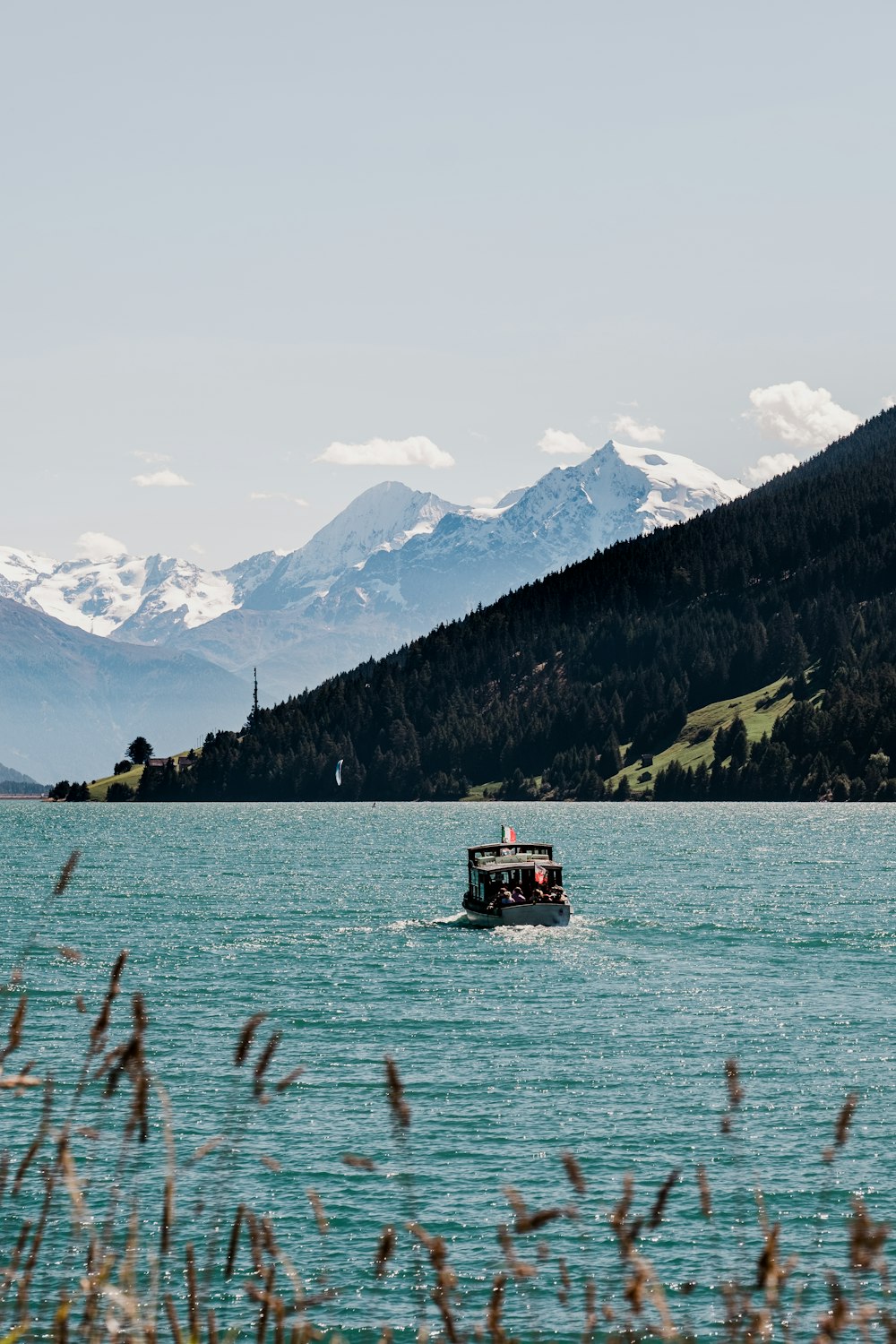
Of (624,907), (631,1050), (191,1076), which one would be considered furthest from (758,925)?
(191,1076)

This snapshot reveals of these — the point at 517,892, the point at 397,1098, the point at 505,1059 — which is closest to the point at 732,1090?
the point at 397,1098

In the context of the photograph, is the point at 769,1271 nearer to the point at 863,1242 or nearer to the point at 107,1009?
the point at 863,1242

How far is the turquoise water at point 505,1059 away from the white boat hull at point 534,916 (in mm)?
1262

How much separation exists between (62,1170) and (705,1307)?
25589 mm

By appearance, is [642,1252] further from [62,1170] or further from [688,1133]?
[62,1170]

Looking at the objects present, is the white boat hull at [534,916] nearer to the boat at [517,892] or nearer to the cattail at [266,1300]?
the boat at [517,892]

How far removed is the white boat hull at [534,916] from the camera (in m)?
99.7

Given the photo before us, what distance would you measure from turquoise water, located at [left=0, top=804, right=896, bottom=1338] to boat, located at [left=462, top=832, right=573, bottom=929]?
1.61m

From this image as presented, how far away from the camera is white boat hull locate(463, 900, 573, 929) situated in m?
99.7

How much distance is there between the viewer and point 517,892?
10244cm

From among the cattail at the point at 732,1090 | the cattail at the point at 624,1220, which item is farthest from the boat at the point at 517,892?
the cattail at the point at 732,1090

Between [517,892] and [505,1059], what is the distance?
50.9 m

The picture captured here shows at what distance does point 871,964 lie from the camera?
256 ft

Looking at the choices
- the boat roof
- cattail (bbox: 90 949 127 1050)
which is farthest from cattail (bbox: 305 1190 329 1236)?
the boat roof
